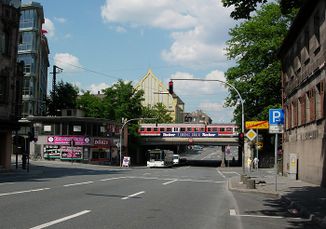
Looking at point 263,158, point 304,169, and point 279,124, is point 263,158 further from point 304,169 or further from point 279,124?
point 279,124

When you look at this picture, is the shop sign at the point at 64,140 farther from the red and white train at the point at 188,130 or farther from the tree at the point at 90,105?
the red and white train at the point at 188,130

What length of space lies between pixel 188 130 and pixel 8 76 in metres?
57.1

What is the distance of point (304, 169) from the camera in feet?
93.3

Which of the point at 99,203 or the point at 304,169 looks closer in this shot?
the point at 99,203

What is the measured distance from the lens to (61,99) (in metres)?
79.3

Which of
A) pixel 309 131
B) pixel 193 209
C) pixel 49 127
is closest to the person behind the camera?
pixel 193 209

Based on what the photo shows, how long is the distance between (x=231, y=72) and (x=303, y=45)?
77.6ft

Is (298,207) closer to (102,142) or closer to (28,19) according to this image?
(102,142)

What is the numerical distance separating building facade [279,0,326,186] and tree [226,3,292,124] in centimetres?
1369

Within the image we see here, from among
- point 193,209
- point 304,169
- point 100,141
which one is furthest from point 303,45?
point 100,141

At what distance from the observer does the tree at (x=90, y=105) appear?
81.0 meters

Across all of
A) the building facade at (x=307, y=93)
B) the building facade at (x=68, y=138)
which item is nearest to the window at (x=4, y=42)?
the building facade at (x=307, y=93)

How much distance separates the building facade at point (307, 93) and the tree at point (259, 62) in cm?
1369

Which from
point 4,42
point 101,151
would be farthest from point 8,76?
point 101,151
